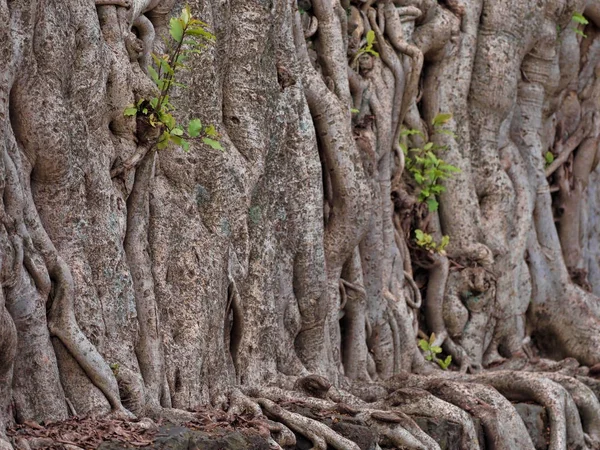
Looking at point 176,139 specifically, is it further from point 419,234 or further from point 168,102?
point 419,234

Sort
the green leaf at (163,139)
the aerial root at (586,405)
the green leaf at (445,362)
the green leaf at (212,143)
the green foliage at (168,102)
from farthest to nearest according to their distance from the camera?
the green leaf at (445,362) → the aerial root at (586,405) → the green leaf at (212,143) → the green leaf at (163,139) → the green foliage at (168,102)

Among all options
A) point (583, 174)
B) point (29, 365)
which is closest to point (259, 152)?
point (29, 365)

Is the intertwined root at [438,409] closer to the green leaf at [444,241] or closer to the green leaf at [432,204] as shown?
the green leaf at [444,241]

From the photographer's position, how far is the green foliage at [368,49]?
331 inches

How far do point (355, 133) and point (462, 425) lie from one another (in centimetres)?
226

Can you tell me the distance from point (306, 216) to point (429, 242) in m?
1.99

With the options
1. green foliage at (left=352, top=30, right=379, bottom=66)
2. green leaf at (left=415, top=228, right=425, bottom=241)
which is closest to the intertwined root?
green leaf at (left=415, top=228, right=425, bottom=241)

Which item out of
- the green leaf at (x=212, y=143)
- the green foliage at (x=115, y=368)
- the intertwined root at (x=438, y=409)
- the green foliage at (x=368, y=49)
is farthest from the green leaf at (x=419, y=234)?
the green foliage at (x=115, y=368)

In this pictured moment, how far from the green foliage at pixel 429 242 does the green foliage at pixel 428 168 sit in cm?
23

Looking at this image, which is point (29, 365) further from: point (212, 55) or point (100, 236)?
point (212, 55)

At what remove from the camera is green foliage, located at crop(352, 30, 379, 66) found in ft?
27.6

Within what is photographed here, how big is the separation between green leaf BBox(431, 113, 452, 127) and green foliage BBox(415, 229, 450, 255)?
2.47ft

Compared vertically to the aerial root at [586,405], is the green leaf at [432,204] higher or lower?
higher

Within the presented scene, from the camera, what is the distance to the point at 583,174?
449 inches
